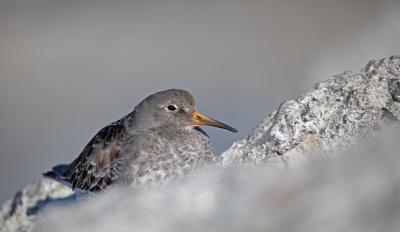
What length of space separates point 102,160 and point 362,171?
3.11 metres

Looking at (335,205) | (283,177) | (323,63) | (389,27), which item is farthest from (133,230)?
(389,27)

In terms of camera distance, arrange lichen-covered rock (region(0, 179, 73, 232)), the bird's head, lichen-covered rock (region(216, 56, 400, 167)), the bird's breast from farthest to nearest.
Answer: lichen-covered rock (region(0, 179, 73, 232)), the bird's head, the bird's breast, lichen-covered rock (region(216, 56, 400, 167))

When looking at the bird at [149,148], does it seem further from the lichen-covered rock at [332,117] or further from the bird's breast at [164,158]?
the lichen-covered rock at [332,117]

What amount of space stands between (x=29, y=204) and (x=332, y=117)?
14.0 feet

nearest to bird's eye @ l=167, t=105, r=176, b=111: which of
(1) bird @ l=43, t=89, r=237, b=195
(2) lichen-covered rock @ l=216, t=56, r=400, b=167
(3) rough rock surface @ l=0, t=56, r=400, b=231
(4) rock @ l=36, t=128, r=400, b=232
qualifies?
(1) bird @ l=43, t=89, r=237, b=195

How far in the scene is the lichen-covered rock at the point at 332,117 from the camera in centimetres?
301

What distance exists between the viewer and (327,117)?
3.27 metres

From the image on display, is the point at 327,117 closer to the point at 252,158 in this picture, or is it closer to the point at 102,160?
the point at 252,158

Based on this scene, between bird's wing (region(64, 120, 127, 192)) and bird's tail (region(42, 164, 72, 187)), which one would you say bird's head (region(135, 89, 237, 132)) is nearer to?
bird's wing (region(64, 120, 127, 192))

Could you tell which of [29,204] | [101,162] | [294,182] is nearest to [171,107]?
[101,162]

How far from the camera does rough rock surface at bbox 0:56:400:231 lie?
189cm

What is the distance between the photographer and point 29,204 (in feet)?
15.6

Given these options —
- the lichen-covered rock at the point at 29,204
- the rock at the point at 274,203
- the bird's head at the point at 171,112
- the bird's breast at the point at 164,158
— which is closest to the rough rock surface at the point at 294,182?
the rock at the point at 274,203

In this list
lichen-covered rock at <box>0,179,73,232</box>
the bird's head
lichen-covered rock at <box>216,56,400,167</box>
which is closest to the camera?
lichen-covered rock at <box>216,56,400,167</box>
